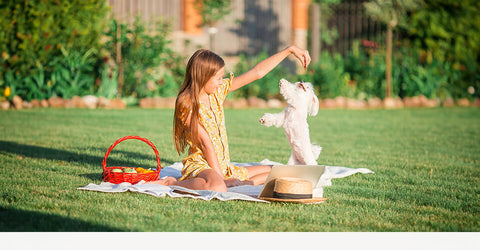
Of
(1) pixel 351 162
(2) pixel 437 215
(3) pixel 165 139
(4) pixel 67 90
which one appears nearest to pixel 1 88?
(4) pixel 67 90

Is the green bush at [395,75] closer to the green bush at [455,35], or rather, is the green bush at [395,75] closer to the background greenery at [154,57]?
the background greenery at [154,57]

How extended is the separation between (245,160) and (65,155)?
2.04 meters

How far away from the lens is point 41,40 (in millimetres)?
11500

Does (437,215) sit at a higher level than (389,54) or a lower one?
lower

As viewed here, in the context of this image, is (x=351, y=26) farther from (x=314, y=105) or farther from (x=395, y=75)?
(x=314, y=105)

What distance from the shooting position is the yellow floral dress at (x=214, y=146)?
4902 millimetres

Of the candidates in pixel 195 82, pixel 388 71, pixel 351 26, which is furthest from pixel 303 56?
pixel 351 26

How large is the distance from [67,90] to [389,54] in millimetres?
7616

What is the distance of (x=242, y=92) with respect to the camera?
13734 millimetres

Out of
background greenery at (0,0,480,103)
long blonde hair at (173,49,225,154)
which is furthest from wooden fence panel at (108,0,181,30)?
long blonde hair at (173,49,225,154)

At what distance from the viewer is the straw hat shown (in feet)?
14.0

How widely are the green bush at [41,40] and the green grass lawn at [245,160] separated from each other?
959 mm

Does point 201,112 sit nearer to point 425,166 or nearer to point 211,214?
point 211,214

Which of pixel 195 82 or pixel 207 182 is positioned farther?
pixel 195 82
